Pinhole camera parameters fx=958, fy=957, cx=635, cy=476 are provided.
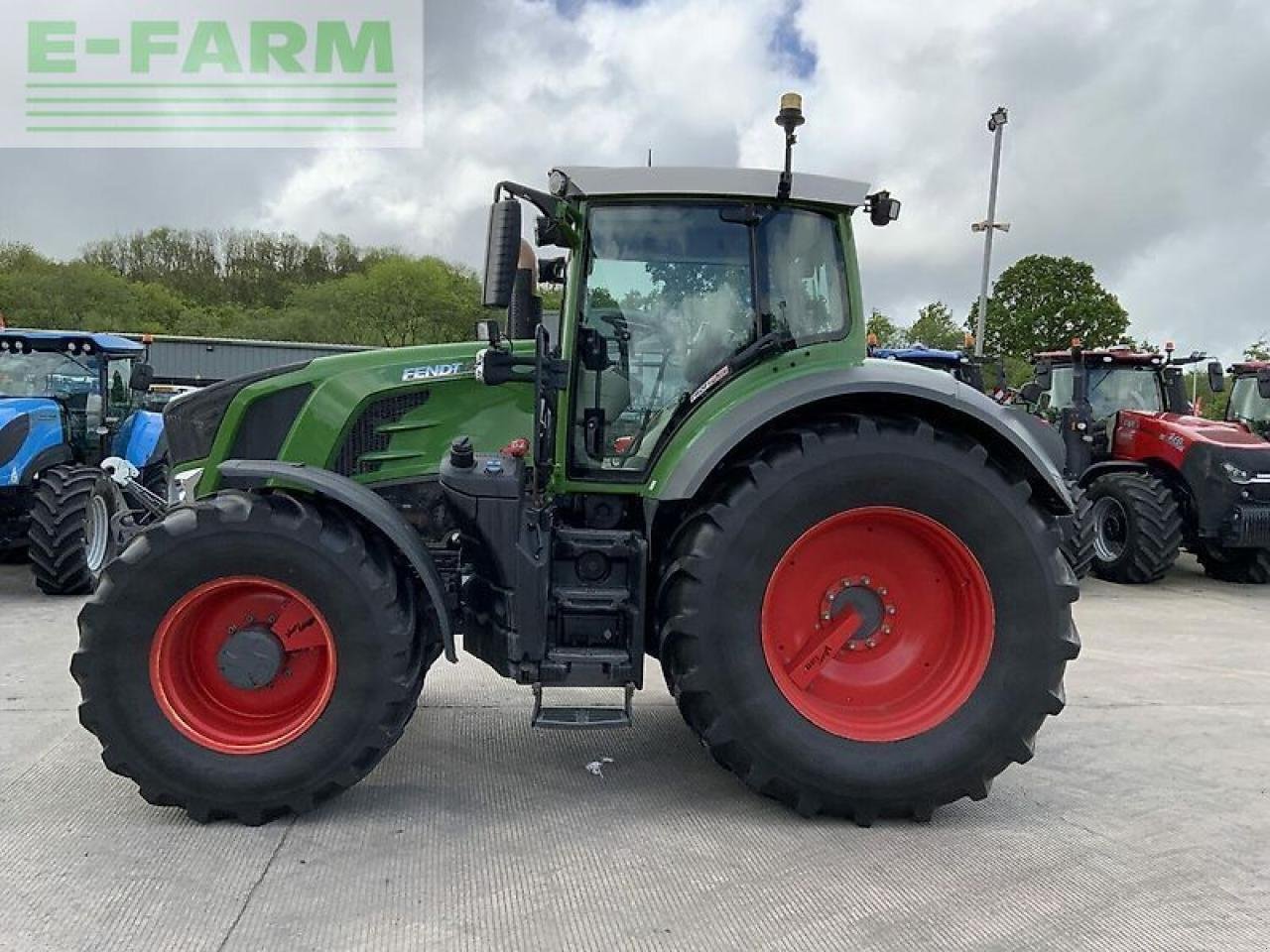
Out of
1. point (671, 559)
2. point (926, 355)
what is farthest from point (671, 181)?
point (926, 355)

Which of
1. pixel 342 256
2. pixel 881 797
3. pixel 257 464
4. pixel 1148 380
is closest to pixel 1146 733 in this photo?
pixel 881 797

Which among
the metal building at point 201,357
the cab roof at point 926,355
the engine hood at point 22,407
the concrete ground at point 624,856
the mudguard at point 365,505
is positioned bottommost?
the concrete ground at point 624,856

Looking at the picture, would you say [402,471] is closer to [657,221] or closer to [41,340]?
[657,221]

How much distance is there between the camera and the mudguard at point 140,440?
9.26 meters

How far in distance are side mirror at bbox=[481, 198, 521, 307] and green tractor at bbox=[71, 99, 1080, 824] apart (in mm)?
10

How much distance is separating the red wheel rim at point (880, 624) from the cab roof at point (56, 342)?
306 inches

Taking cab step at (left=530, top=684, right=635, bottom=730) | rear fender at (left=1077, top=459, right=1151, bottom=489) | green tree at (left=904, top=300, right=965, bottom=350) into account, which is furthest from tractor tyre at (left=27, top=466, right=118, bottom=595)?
green tree at (left=904, top=300, right=965, bottom=350)

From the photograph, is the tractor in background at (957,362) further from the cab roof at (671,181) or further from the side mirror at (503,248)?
the side mirror at (503,248)

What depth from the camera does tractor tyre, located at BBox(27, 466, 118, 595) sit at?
7180 millimetres

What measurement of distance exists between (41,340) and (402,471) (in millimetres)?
6711

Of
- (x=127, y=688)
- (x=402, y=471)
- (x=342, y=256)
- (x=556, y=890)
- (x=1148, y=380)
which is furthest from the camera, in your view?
(x=342, y=256)

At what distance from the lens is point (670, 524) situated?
364 cm

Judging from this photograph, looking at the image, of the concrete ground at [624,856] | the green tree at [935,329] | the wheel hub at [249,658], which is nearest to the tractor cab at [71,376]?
the concrete ground at [624,856]

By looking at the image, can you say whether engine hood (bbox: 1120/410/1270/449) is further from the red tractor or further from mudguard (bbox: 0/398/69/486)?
mudguard (bbox: 0/398/69/486)
